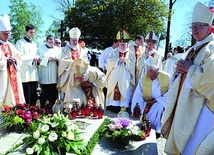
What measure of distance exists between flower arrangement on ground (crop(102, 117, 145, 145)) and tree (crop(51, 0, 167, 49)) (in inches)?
631

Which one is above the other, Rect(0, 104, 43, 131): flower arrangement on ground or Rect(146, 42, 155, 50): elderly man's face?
Rect(146, 42, 155, 50): elderly man's face

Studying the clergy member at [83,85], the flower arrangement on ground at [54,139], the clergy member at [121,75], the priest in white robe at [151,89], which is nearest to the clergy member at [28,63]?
the clergy member at [83,85]

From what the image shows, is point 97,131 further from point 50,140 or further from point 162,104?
point 162,104

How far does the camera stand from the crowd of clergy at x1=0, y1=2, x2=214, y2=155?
3498 mm

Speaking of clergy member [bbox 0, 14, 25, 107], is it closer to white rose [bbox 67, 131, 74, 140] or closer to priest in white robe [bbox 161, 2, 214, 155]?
white rose [bbox 67, 131, 74, 140]

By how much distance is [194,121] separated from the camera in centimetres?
352

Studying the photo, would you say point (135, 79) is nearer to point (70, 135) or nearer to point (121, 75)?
point (121, 75)

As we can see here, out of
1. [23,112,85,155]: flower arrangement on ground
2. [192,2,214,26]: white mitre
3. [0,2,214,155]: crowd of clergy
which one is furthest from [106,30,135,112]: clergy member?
→ [23,112,85,155]: flower arrangement on ground

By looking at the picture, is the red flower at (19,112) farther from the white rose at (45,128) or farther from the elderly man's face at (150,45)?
the elderly man's face at (150,45)

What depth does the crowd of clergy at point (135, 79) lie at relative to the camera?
350 cm

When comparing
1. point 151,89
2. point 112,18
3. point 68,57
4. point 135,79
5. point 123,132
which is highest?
point 112,18

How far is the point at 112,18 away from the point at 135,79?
541 inches

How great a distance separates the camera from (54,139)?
3.02 m

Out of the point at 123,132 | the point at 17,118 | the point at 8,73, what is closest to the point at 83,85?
the point at 8,73
